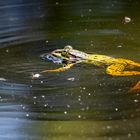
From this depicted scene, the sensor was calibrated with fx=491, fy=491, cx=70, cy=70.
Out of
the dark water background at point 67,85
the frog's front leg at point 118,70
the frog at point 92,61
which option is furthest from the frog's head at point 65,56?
the frog's front leg at point 118,70

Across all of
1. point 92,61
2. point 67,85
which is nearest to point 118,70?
point 92,61

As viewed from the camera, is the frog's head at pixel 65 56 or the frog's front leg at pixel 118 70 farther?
the frog's head at pixel 65 56

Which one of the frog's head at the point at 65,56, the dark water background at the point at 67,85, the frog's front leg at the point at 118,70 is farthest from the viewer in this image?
the frog's head at the point at 65,56

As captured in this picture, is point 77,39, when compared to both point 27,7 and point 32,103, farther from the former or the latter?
point 27,7

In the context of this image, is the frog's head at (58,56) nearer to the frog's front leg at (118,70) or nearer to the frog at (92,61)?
the frog at (92,61)

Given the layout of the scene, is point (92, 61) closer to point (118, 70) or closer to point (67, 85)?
point (118, 70)

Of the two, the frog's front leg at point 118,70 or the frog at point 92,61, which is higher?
the frog's front leg at point 118,70

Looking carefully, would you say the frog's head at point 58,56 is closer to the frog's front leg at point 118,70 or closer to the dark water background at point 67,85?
the dark water background at point 67,85

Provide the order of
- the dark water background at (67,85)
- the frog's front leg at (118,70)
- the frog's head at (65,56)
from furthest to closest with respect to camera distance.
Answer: the frog's head at (65,56) < the frog's front leg at (118,70) < the dark water background at (67,85)
